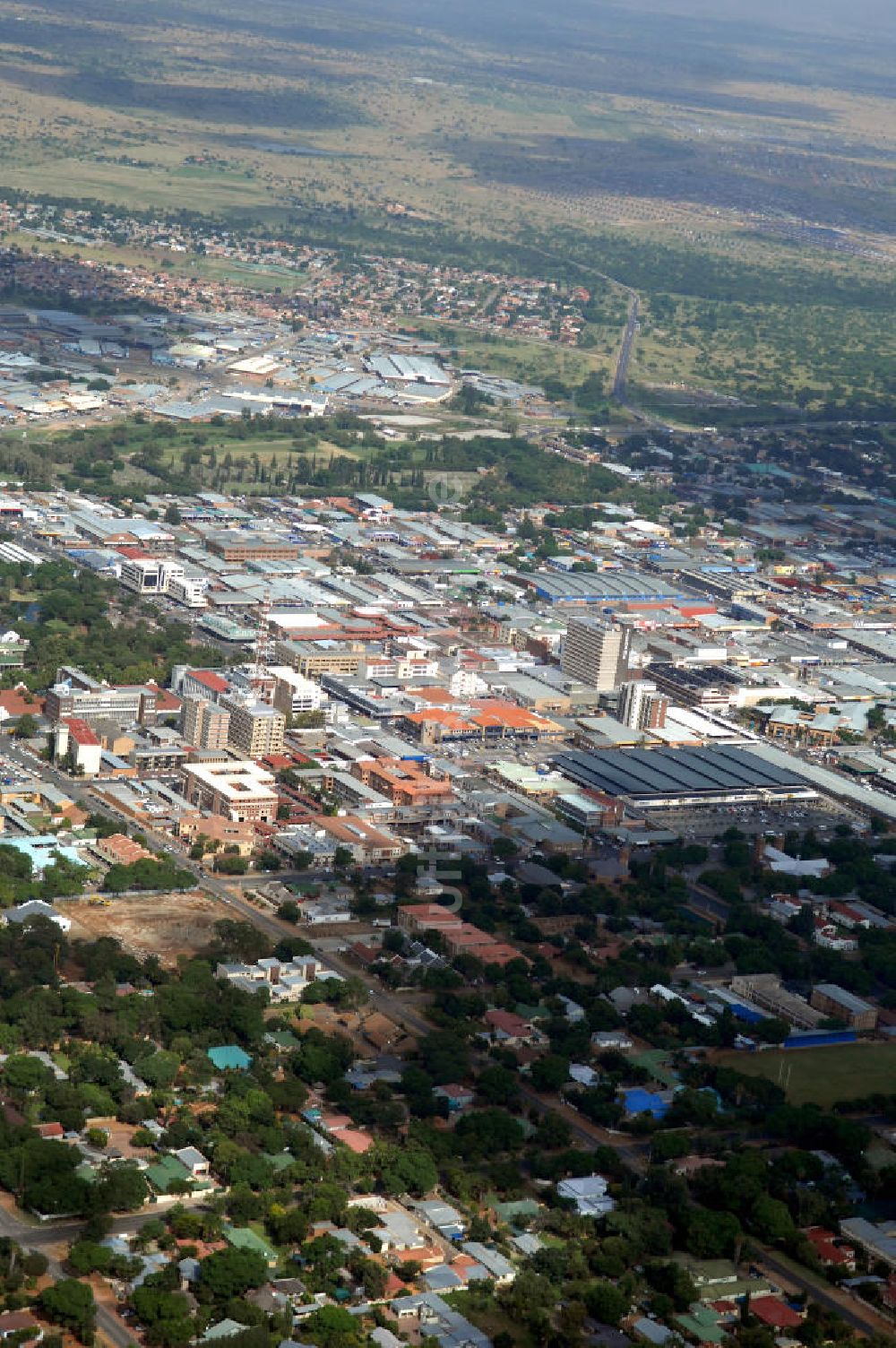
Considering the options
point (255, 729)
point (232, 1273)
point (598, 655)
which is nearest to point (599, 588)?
point (598, 655)

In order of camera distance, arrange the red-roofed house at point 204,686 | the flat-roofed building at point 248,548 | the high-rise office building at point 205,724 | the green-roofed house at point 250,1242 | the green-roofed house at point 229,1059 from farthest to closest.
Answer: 1. the flat-roofed building at point 248,548
2. the red-roofed house at point 204,686
3. the high-rise office building at point 205,724
4. the green-roofed house at point 229,1059
5. the green-roofed house at point 250,1242

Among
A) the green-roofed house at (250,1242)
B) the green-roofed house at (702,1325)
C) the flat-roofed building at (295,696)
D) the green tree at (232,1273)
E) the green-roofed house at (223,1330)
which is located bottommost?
the flat-roofed building at (295,696)

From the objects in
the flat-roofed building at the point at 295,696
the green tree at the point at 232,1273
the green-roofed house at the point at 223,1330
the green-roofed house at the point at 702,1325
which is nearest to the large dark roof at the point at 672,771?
the flat-roofed building at the point at 295,696

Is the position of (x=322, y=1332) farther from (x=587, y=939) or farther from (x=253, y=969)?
(x=587, y=939)

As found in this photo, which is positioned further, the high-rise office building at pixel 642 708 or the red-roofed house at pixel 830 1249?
the high-rise office building at pixel 642 708

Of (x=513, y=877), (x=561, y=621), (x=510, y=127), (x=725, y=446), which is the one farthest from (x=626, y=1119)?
(x=510, y=127)

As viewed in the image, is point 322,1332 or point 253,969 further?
point 253,969

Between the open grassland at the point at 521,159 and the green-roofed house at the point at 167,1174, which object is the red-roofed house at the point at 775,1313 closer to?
the green-roofed house at the point at 167,1174
